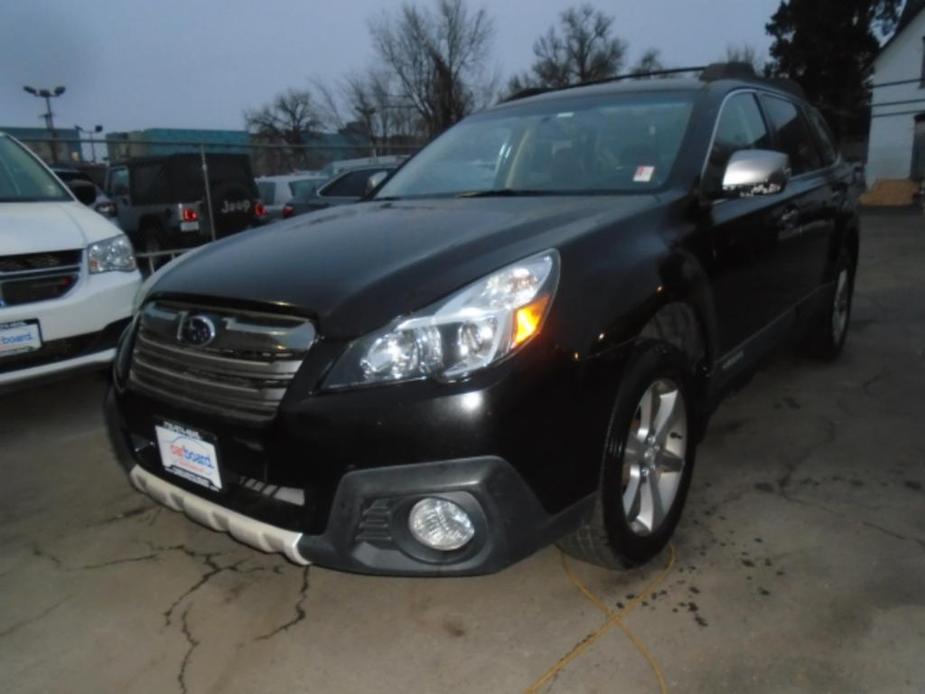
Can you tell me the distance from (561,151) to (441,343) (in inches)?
63.6

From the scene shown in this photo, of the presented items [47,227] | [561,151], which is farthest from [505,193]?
[47,227]

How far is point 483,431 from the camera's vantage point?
1.81 m

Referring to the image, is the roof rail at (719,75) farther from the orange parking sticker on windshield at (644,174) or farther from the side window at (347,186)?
the side window at (347,186)

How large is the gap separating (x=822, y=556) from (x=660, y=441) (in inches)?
28.2

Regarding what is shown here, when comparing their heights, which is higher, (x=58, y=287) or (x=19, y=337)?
(x=58, y=287)

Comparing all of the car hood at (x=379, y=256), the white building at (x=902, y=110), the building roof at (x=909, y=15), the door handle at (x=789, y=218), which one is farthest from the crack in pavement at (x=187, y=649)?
the building roof at (x=909, y=15)

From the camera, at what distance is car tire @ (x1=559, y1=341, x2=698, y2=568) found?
2.12m

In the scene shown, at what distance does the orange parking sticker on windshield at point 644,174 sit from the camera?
2744 millimetres

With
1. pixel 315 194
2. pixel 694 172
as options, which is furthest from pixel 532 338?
pixel 315 194

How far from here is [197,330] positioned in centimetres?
217

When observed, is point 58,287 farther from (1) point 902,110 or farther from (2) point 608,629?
(1) point 902,110

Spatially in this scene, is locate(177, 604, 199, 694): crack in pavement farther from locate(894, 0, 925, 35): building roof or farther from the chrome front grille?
locate(894, 0, 925, 35): building roof

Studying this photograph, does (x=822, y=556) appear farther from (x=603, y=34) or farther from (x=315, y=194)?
(x=603, y=34)

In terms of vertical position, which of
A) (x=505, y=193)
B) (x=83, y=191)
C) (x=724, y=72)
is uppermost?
(x=724, y=72)
